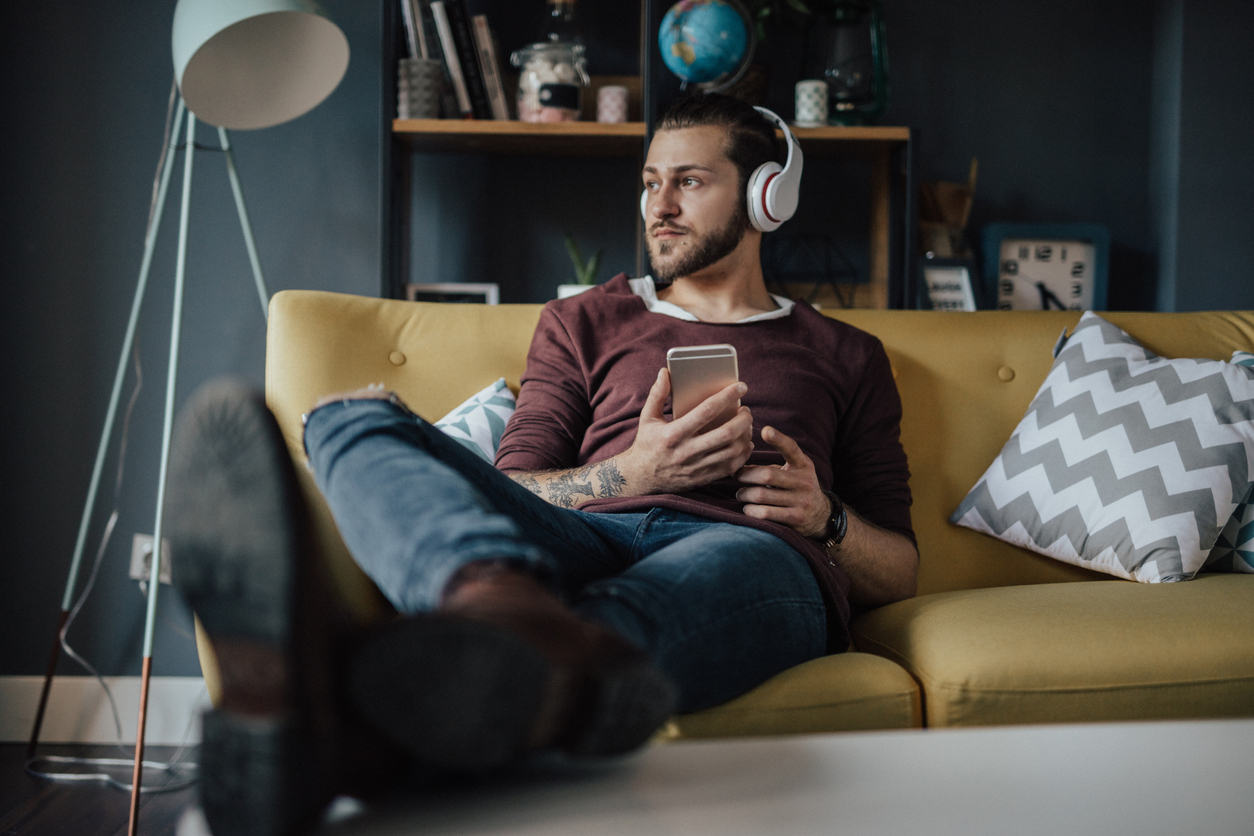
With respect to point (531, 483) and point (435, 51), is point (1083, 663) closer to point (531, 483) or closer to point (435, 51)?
point (531, 483)

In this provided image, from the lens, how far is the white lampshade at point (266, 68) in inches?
64.2

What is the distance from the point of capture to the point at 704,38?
73.6 inches

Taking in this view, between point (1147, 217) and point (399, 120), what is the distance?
1.94 metres

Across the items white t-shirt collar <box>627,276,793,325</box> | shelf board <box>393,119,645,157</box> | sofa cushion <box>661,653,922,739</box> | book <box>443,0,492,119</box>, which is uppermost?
book <box>443,0,492,119</box>

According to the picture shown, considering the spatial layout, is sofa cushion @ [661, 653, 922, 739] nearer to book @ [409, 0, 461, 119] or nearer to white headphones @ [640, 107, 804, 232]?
white headphones @ [640, 107, 804, 232]

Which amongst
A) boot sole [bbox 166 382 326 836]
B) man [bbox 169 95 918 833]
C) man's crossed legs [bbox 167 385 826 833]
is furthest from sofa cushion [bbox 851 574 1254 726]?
boot sole [bbox 166 382 326 836]

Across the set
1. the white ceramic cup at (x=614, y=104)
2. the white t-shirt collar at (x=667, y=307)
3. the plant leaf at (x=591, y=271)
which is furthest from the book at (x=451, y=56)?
the white t-shirt collar at (x=667, y=307)

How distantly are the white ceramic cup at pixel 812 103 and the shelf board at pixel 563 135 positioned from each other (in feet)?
0.12

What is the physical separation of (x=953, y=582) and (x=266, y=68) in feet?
5.33

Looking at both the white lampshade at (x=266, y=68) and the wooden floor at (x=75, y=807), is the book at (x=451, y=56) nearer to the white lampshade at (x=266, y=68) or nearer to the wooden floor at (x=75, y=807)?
the white lampshade at (x=266, y=68)

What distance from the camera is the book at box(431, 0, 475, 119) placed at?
1931 mm

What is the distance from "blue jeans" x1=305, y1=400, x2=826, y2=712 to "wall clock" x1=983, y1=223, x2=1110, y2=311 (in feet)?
4.59

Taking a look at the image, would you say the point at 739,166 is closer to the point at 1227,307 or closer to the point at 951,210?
the point at 951,210

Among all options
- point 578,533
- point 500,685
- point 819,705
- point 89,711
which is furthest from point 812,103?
point 89,711
